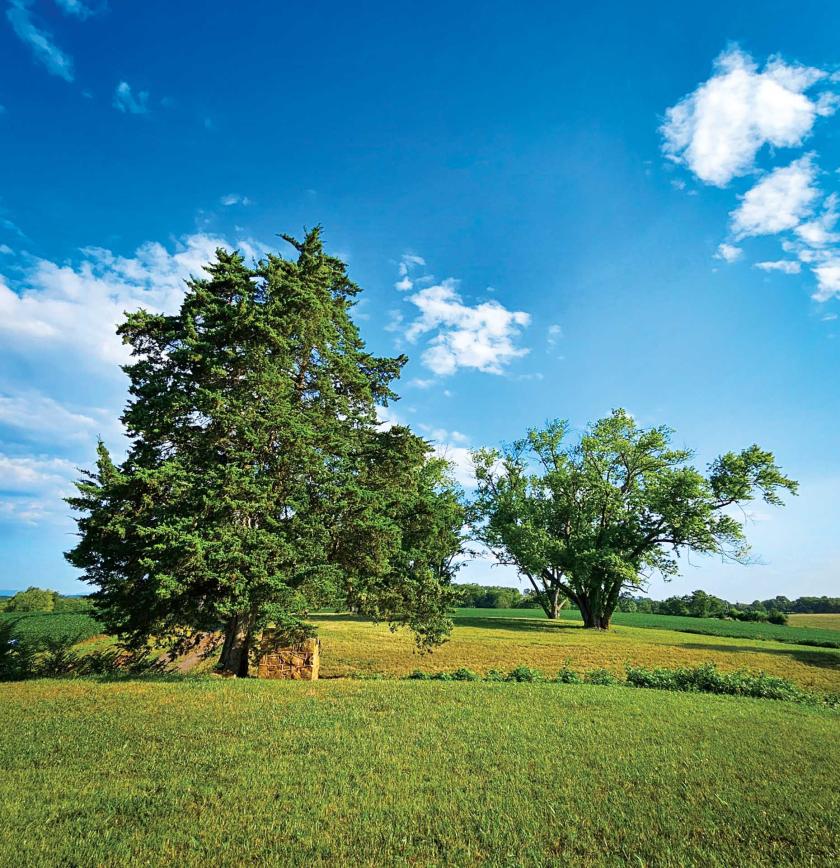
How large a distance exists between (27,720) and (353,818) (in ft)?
23.6

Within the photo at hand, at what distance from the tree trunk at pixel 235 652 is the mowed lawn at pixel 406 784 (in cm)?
436

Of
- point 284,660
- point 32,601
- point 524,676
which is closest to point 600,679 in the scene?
point 524,676

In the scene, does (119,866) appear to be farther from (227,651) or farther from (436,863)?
(227,651)

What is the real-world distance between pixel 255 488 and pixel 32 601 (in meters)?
52.6

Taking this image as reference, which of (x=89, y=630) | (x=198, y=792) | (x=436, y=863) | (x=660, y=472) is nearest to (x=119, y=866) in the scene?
(x=198, y=792)

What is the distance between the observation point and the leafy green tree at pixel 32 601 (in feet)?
156

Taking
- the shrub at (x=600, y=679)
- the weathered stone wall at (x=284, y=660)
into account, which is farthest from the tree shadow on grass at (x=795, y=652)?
the weathered stone wall at (x=284, y=660)

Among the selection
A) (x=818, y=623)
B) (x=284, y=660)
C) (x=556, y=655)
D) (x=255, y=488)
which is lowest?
(x=818, y=623)

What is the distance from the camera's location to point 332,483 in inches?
564

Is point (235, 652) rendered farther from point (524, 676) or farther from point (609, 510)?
point (609, 510)

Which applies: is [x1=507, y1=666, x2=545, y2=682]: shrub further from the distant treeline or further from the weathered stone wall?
the distant treeline

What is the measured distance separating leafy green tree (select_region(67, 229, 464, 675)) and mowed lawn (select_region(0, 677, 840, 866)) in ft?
9.61

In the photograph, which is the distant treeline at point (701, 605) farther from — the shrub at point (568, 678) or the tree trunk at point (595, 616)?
the shrub at point (568, 678)

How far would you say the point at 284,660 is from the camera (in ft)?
49.8
